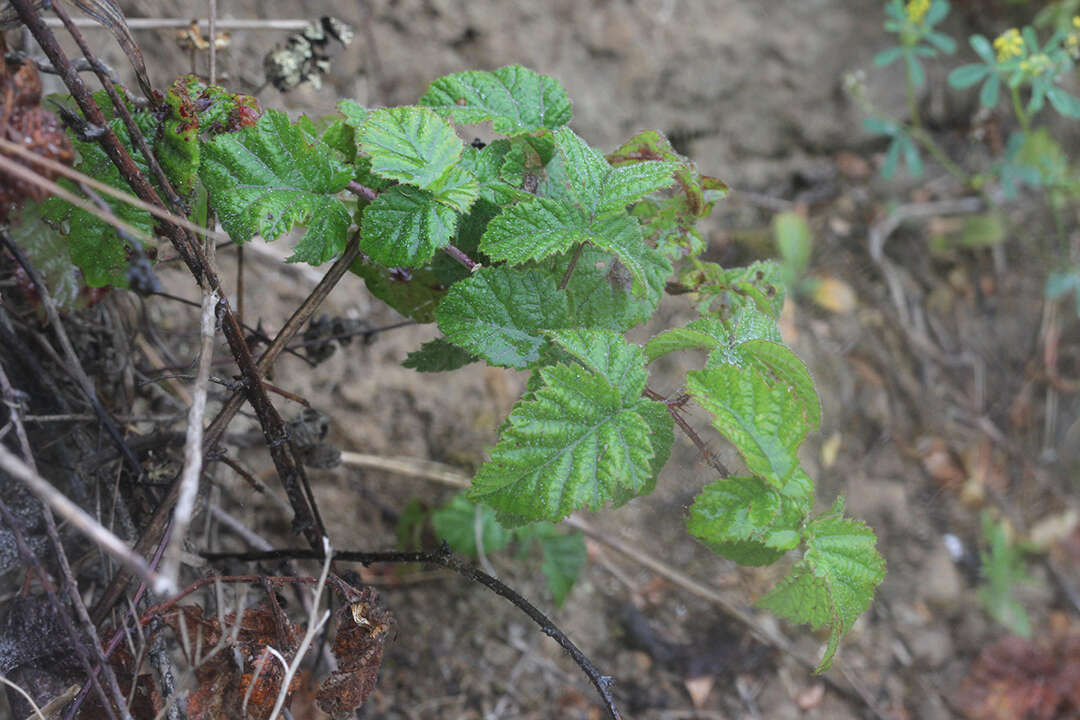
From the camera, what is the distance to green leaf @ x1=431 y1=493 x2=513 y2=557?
1844 mm

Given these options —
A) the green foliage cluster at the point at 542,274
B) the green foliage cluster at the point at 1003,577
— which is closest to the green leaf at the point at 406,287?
the green foliage cluster at the point at 542,274

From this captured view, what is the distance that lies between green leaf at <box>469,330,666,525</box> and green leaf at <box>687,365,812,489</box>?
0.27 ft

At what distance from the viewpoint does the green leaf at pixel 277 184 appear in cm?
102

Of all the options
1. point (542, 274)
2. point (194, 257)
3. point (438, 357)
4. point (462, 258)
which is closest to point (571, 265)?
point (542, 274)

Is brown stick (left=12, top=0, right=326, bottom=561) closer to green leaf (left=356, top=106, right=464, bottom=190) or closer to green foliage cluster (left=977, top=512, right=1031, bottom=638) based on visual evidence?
green leaf (left=356, top=106, right=464, bottom=190)

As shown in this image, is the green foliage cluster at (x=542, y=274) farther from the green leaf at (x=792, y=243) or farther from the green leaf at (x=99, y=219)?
the green leaf at (x=792, y=243)

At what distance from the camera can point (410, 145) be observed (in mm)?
1021

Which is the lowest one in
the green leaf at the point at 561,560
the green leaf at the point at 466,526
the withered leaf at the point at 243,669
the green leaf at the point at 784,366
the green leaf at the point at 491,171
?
the green leaf at the point at 561,560

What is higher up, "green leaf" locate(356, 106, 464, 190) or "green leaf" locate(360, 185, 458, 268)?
"green leaf" locate(356, 106, 464, 190)

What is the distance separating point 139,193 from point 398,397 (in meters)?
1.19

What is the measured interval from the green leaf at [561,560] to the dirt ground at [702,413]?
0.14 meters

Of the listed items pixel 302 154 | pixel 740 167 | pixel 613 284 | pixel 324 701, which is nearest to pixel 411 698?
pixel 324 701

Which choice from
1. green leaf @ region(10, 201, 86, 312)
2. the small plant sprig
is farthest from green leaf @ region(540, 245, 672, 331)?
the small plant sprig

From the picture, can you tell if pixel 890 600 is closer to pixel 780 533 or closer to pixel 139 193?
pixel 780 533
